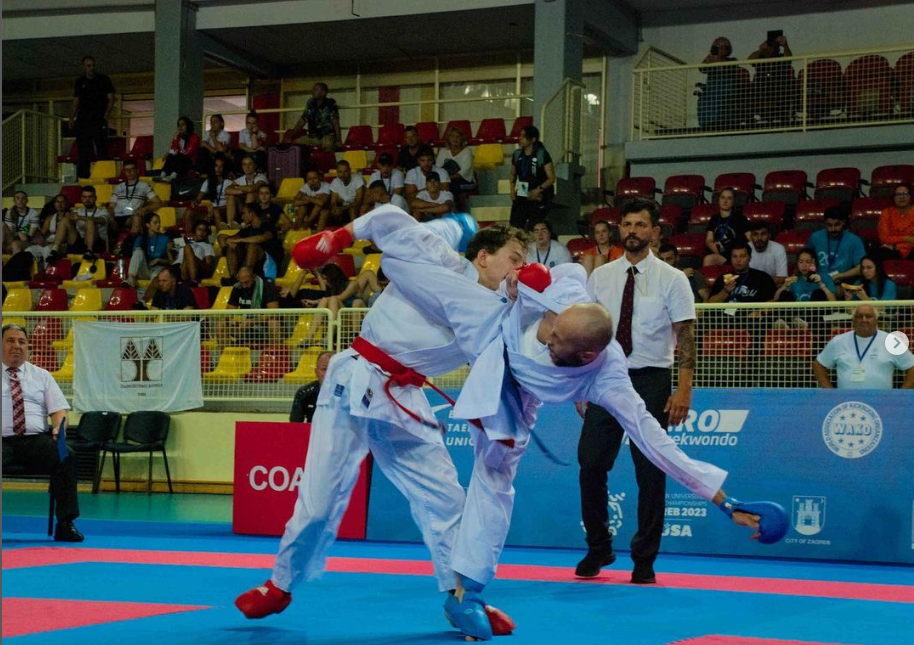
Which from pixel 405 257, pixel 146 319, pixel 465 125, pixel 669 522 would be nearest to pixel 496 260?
pixel 405 257

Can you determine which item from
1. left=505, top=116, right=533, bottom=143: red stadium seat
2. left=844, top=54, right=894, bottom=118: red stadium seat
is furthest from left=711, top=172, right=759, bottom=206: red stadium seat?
left=505, top=116, right=533, bottom=143: red stadium seat

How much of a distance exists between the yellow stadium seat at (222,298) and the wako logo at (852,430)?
7.59 metres

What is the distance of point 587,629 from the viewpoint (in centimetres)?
409

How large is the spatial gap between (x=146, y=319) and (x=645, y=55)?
8032 mm

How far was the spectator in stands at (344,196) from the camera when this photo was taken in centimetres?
1490

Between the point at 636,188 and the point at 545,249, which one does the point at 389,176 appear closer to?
the point at 636,188

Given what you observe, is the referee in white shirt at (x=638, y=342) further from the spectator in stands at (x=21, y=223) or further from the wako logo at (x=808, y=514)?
the spectator in stands at (x=21, y=223)

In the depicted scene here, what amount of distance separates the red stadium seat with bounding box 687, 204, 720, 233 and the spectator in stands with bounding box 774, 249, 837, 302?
3.22 m

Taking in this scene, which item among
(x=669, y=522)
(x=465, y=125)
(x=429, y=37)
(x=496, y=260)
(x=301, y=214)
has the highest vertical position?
(x=429, y=37)

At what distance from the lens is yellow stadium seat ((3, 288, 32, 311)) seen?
14.4 m

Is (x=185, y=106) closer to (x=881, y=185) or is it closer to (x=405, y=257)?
(x=881, y=185)

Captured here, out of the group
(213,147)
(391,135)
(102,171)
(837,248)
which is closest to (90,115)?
(102,171)

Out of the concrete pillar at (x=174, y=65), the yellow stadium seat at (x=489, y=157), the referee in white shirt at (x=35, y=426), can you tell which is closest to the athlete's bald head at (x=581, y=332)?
the referee in white shirt at (x=35, y=426)

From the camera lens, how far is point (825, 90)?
14.8 m
